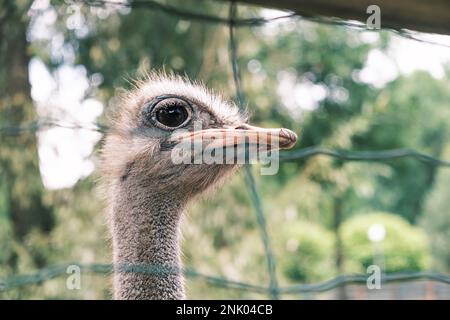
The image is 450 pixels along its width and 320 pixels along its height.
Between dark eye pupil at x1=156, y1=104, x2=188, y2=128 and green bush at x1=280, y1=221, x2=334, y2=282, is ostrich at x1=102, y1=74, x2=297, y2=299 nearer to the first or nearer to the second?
dark eye pupil at x1=156, y1=104, x2=188, y2=128

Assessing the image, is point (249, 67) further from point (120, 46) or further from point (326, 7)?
point (326, 7)

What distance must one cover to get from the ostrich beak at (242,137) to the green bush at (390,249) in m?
9.37

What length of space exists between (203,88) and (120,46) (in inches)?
120

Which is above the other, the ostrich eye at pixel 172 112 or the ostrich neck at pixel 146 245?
the ostrich eye at pixel 172 112

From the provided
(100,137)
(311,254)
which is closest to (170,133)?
(100,137)

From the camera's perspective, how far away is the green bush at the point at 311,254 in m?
9.57

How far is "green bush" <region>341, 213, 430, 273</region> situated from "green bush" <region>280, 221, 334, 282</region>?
30 cm

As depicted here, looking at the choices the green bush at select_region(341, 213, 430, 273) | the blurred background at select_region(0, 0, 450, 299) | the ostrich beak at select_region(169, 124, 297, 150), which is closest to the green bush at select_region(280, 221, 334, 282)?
the green bush at select_region(341, 213, 430, 273)

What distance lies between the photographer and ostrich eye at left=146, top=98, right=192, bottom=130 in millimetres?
1710

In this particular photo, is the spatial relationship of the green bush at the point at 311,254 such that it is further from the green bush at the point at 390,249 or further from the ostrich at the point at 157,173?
the ostrich at the point at 157,173

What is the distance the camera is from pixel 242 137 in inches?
61.9

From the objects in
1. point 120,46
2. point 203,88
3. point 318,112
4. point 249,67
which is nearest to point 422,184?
point 318,112

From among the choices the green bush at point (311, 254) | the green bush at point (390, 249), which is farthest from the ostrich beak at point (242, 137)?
the green bush at point (390, 249)

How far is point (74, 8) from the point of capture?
4.04m
